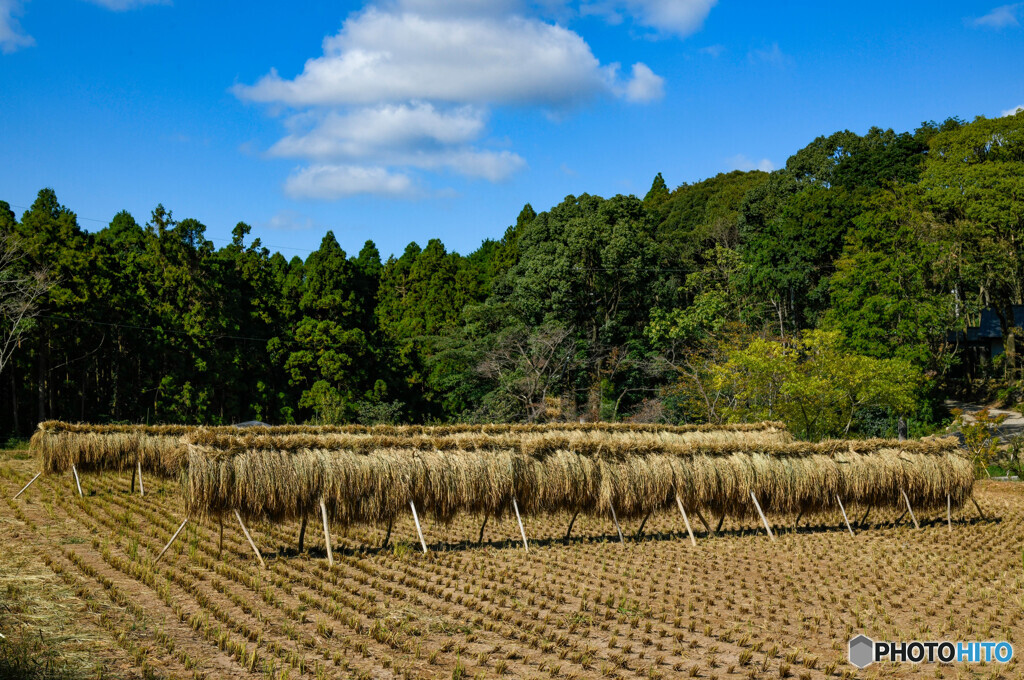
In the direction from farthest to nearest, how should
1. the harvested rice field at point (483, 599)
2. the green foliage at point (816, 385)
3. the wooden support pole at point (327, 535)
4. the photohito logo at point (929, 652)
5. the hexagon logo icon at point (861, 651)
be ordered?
the green foliage at point (816, 385) → the wooden support pole at point (327, 535) → the photohito logo at point (929, 652) → the hexagon logo icon at point (861, 651) → the harvested rice field at point (483, 599)

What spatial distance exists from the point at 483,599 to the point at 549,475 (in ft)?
19.2

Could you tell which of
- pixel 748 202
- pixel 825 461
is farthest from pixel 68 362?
pixel 748 202

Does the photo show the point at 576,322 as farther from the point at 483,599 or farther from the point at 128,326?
the point at 483,599

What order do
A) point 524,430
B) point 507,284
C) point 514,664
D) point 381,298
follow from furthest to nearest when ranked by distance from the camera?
point 381,298, point 507,284, point 524,430, point 514,664

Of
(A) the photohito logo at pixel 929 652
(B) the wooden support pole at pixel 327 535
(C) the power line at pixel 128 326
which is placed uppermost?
(C) the power line at pixel 128 326

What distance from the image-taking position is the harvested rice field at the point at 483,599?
925 centimetres

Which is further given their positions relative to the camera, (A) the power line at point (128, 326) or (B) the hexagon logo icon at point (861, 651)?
(A) the power line at point (128, 326)

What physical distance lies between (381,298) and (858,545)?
50316mm

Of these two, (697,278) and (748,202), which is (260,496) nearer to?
(697,278)

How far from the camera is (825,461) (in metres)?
20.1

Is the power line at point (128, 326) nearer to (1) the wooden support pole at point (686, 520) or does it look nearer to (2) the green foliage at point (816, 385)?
(2) the green foliage at point (816, 385)

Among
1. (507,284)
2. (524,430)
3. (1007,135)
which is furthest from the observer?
(507,284)

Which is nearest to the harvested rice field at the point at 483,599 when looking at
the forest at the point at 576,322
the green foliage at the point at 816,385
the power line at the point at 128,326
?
the green foliage at the point at 816,385

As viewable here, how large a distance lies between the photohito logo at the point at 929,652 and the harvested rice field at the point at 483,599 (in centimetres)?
24
